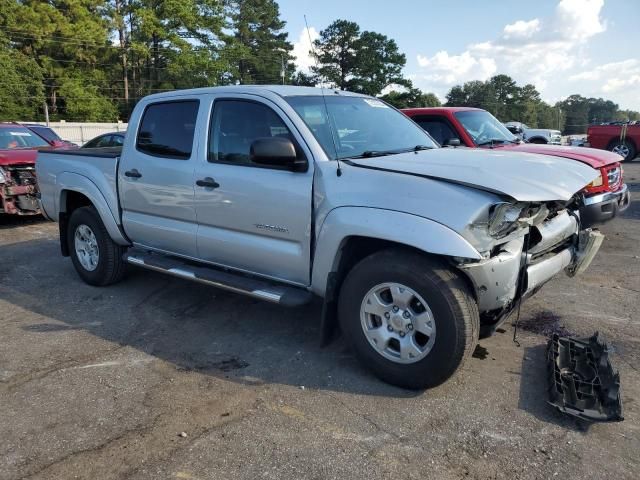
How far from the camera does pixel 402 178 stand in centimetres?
330

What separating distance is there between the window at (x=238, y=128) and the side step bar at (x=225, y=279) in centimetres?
94

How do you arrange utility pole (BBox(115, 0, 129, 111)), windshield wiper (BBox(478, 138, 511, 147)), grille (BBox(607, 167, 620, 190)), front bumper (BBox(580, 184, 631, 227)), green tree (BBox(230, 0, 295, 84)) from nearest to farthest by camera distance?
front bumper (BBox(580, 184, 631, 227)), grille (BBox(607, 167, 620, 190)), windshield wiper (BBox(478, 138, 511, 147)), utility pole (BBox(115, 0, 129, 111)), green tree (BBox(230, 0, 295, 84))

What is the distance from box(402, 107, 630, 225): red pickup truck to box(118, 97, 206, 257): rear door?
312cm

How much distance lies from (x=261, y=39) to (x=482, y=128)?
55099 mm

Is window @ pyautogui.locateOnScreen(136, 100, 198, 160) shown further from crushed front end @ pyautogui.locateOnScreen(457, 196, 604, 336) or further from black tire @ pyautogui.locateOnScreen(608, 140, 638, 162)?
black tire @ pyautogui.locateOnScreen(608, 140, 638, 162)

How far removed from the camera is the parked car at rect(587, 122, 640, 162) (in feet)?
59.8

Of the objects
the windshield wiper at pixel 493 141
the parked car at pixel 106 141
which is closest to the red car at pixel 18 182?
the parked car at pixel 106 141

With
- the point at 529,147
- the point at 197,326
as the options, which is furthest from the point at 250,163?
the point at 529,147

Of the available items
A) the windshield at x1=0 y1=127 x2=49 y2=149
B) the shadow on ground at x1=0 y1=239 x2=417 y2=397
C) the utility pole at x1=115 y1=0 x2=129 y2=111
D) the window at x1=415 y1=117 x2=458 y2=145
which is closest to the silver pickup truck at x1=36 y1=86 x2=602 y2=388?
the shadow on ground at x1=0 y1=239 x2=417 y2=397

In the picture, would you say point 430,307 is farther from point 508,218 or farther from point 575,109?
point 575,109

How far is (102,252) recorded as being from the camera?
5535 millimetres

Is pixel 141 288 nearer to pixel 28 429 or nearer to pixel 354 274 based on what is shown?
pixel 28 429

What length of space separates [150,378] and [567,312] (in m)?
3.62

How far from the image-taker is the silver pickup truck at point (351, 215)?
3.15 meters
